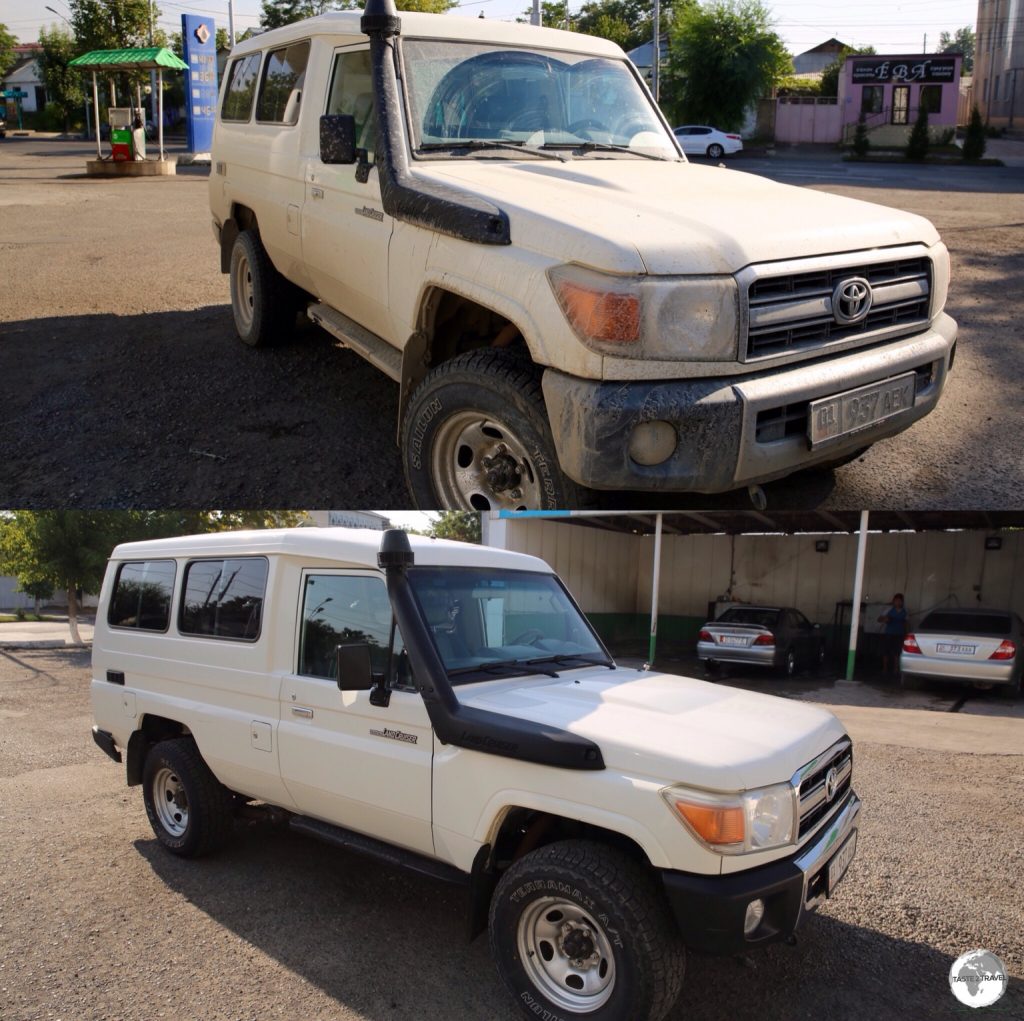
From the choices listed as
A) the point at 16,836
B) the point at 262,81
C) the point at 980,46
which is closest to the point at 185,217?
the point at 262,81

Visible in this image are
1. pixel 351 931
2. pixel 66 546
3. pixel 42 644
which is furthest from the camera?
pixel 66 546

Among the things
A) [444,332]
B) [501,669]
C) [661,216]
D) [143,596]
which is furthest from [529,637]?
[143,596]

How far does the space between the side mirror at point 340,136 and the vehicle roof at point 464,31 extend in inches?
25.8

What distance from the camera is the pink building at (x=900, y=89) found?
48281mm

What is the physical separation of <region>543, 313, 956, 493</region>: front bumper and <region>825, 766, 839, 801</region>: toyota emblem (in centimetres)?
122

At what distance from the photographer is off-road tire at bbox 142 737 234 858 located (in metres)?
5.39

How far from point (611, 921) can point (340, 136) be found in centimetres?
423

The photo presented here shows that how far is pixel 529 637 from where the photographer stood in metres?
4.65

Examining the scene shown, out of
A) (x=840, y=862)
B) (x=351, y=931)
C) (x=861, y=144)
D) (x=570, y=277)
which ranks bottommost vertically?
(x=351, y=931)

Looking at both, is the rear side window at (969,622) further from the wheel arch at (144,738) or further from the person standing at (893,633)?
the wheel arch at (144,738)

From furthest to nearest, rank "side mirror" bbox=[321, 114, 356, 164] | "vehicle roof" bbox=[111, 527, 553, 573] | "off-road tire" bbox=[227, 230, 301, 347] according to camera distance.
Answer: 1. "off-road tire" bbox=[227, 230, 301, 347]
2. "side mirror" bbox=[321, 114, 356, 164]
3. "vehicle roof" bbox=[111, 527, 553, 573]

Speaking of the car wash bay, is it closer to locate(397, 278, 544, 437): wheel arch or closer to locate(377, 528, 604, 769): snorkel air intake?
locate(397, 278, 544, 437): wheel arch

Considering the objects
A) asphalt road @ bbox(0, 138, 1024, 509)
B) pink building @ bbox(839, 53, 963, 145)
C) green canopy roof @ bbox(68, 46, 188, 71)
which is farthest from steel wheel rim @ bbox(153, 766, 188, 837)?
pink building @ bbox(839, 53, 963, 145)

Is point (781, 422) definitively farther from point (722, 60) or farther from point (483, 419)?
point (722, 60)
